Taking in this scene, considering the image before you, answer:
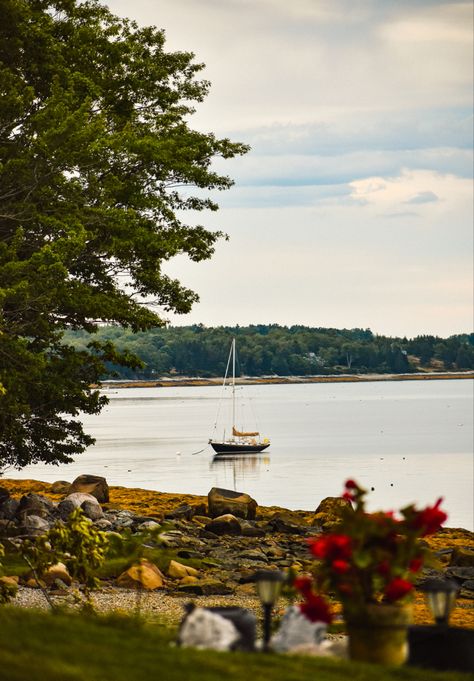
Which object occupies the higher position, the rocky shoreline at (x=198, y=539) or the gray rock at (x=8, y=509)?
the gray rock at (x=8, y=509)

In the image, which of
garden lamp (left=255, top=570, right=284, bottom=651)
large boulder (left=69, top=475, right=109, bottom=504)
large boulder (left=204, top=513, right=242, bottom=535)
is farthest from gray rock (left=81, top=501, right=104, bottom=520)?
garden lamp (left=255, top=570, right=284, bottom=651)

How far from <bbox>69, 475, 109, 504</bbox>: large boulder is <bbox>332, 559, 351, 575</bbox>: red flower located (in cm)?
2859

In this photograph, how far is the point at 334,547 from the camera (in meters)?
8.58

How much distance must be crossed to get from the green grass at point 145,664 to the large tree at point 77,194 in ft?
46.3

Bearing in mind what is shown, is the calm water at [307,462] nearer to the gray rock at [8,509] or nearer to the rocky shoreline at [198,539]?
the rocky shoreline at [198,539]

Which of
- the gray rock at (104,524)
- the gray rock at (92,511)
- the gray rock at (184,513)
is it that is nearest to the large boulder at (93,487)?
the gray rock at (184,513)

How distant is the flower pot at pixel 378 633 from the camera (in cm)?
852

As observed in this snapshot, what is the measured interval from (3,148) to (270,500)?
3063cm

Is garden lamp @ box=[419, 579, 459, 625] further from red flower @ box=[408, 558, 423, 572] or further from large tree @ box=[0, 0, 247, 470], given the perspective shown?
large tree @ box=[0, 0, 247, 470]

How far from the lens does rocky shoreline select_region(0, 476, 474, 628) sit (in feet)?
69.8

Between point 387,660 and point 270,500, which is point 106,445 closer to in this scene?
point 270,500

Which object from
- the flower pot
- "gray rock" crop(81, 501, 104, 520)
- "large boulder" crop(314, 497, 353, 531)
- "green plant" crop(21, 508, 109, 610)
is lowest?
"large boulder" crop(314, 497, 353, 531)

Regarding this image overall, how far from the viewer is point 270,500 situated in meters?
52.3

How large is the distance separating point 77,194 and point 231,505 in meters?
14.5
